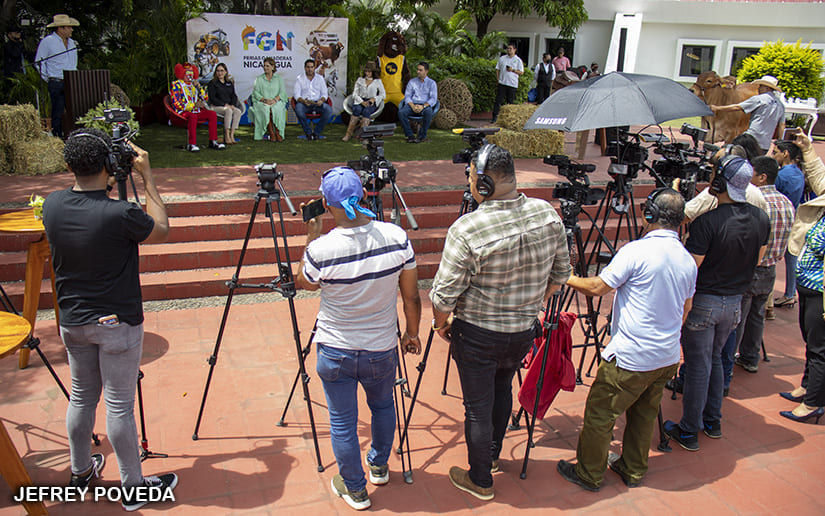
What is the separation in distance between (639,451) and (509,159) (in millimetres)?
1993

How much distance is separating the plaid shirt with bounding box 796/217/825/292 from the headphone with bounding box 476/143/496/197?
2896mm

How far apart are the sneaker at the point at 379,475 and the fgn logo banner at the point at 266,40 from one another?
35.9ft

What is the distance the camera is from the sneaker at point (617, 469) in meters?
3.71

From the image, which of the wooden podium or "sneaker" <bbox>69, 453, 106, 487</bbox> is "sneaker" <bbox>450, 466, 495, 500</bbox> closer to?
"sneaker" <bbox>69, 453, 106, 487</bbox>

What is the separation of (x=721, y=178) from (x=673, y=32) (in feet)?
75.2

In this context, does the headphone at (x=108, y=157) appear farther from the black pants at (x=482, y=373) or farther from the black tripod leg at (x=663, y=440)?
the black tripod leg at (x=663, y=440)

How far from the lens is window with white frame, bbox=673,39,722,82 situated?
77.3 feet

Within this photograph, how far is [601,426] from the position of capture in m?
3.54

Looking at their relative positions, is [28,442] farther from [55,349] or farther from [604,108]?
[604,108]

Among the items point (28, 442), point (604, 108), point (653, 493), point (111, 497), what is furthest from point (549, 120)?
point (28, 442)

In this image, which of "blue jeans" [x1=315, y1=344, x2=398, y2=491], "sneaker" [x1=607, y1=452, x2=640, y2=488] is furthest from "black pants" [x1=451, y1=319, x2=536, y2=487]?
"sneaker" [x1=607, y1=452, x2=640, y2=488]

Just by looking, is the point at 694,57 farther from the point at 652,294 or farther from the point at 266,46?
the point at 652,294

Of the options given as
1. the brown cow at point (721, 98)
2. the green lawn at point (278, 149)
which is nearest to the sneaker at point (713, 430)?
the green lawn at point (278, 149)

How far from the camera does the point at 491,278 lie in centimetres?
313
